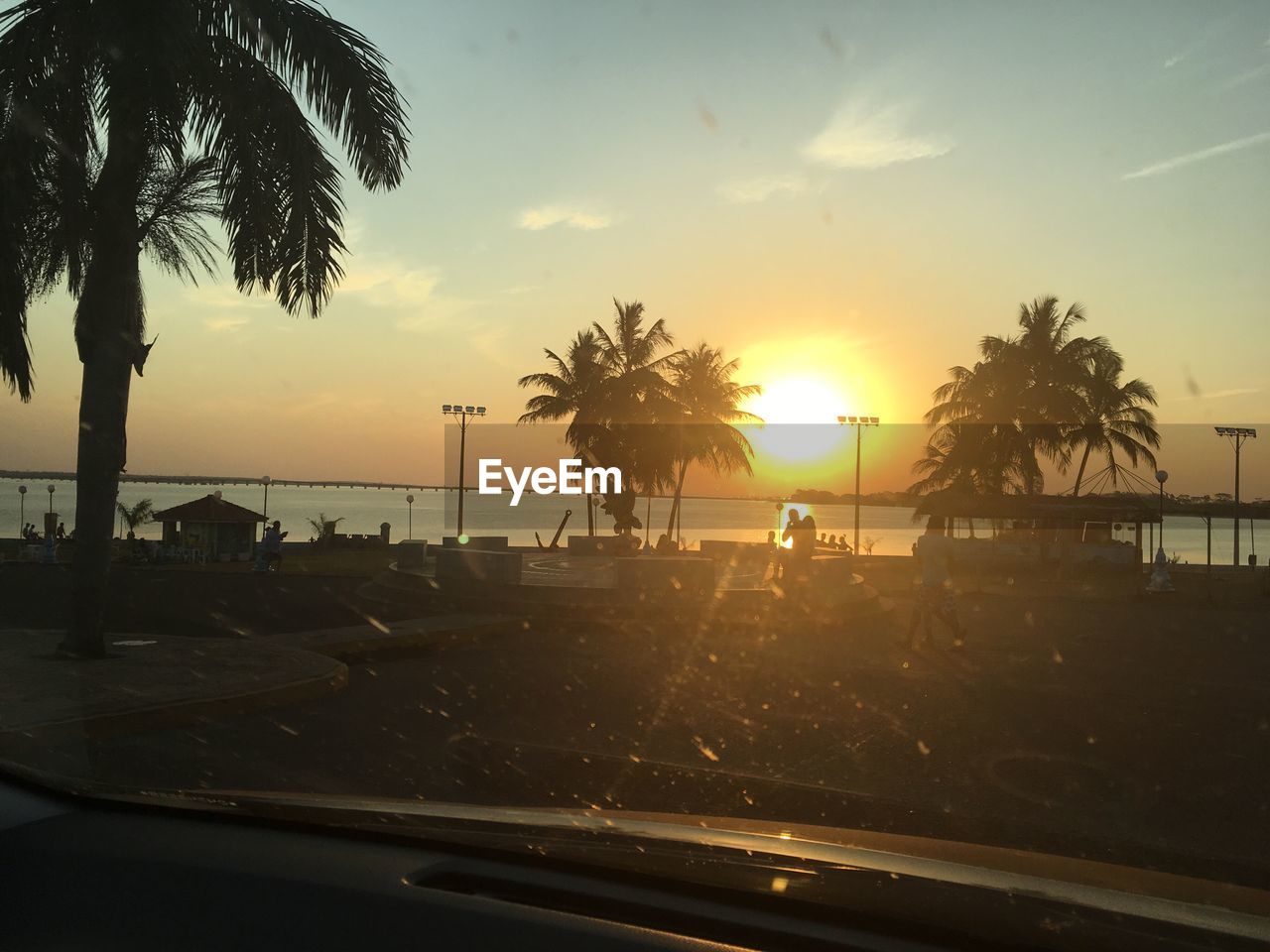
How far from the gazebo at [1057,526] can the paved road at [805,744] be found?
30.7m

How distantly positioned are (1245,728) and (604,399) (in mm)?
37437

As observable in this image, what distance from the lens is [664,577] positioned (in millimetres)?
17891

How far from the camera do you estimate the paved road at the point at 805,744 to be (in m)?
5.89

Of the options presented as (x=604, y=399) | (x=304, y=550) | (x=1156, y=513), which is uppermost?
(x=604, y=399)

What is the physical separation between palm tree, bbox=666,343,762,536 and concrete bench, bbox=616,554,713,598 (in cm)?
3022

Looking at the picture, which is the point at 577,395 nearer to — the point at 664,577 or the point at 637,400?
the point at 637,400

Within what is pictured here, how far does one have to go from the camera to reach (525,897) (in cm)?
204

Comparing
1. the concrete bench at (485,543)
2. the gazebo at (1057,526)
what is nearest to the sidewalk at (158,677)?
the concrete bench at (485,543)

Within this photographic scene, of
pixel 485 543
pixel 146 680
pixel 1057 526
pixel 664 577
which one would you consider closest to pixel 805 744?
pixel 146 680

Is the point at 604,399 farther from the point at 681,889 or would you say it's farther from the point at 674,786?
the point at 681,889

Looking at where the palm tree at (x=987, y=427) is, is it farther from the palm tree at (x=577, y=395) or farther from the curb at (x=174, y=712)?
the curb at (x=174, y=712)

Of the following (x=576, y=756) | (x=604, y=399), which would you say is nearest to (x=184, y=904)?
(x=576, y=756)

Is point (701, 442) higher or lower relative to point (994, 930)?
higher

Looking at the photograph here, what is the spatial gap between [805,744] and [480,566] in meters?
11.8
